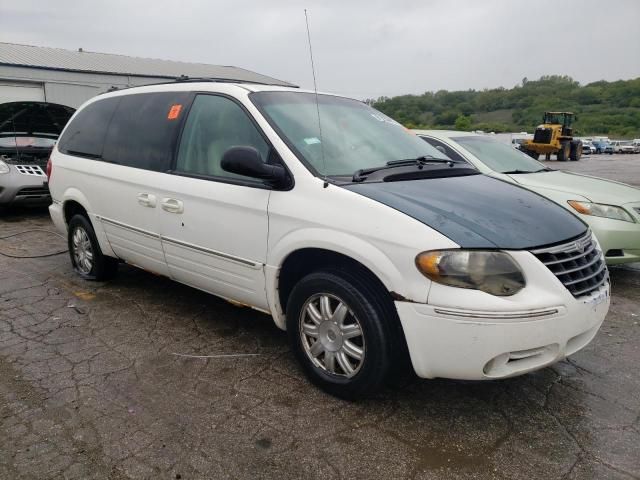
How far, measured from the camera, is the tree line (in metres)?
93.6

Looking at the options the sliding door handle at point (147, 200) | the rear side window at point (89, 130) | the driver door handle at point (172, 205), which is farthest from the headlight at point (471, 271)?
the rear side window at point (89, 130)

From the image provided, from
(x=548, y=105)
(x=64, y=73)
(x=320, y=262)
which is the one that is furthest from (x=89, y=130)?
(x=548, y=105)

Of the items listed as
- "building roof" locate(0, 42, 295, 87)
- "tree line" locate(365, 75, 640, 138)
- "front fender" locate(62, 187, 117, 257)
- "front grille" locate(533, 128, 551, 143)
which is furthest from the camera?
"tree line" locate(365, 75, 640, 138)

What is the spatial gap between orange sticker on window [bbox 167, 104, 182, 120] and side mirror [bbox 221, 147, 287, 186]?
3.57ft

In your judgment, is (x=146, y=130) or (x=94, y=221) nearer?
(x=146, y=130)

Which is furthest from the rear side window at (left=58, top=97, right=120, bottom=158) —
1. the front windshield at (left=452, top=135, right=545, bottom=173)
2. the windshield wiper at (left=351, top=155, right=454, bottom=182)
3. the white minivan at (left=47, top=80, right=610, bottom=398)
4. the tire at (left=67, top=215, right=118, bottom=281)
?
the front windshield at (left=452, top=135, right=545, bottom=173)

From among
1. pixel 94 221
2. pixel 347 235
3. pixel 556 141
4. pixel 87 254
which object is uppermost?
pixel 347 235

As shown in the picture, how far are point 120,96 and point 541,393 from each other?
3.98 meters

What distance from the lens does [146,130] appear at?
160 inches

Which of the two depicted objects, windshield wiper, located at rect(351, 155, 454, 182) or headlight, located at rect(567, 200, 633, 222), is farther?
headlight, located at rect(567, 200, 633, 222)

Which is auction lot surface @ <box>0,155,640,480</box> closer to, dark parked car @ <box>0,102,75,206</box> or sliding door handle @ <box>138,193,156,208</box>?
→ sliding door handle @ <box>138,193,156,208</box>

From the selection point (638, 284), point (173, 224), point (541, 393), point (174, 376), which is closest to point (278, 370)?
point (174, 376)

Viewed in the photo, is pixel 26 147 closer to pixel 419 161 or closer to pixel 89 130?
pixel 89 130

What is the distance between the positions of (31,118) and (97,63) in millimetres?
17953
